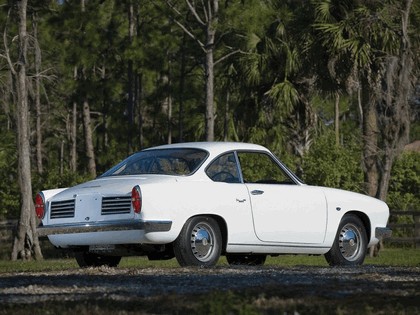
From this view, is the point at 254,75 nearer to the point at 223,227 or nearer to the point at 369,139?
the point at 369,139

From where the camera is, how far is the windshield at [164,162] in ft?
48.3

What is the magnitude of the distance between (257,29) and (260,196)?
22.9 metres

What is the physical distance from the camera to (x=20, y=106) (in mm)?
33594

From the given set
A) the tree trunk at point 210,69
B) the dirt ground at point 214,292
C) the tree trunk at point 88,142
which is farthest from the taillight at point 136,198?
the tree trunk at point 88,142

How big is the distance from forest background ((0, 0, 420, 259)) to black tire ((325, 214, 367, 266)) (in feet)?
50.5

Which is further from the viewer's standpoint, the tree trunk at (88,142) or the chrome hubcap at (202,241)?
the tree trunk at (88,142)

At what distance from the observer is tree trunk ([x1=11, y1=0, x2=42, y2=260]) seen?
3316cm

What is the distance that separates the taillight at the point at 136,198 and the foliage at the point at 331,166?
2416 cm

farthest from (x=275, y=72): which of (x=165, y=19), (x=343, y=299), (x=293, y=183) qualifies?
(x=343, y=299)

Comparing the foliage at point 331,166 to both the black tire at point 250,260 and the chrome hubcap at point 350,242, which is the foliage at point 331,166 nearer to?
the black tire at point 250,260

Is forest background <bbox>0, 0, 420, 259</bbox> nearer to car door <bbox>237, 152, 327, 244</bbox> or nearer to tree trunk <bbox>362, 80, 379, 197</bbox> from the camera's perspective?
tree trunk <bbox>362, 80, 379, 197</bbox>

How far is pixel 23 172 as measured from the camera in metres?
33.8

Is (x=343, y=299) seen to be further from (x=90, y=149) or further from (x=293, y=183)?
(x=90, y=149)

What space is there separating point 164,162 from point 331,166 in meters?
23.5
